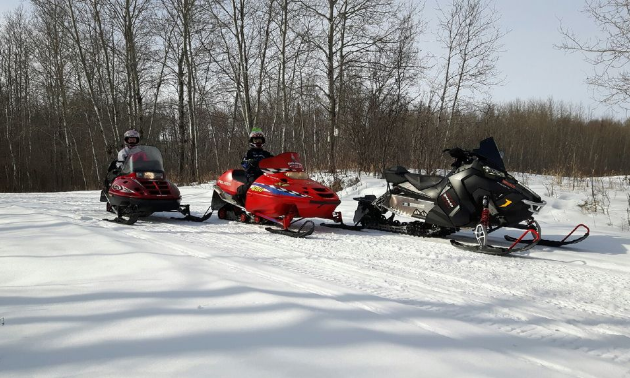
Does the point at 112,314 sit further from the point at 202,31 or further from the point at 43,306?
the point at 202,31

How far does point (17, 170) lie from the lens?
29797 mm

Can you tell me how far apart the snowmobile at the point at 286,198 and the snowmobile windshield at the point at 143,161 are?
1.77 meters

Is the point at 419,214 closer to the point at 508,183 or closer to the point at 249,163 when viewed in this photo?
the point at 508,183

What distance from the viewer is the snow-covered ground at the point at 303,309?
189 centimetres

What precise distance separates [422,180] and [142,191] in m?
4.36

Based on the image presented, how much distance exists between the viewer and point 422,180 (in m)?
5.65

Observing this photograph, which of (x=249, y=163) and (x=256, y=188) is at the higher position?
(x=249, y=163)

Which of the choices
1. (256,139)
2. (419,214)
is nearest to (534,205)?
(419,214)

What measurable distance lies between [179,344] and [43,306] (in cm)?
110

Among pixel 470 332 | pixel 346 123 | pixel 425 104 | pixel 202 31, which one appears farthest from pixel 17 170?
pixel 470 332

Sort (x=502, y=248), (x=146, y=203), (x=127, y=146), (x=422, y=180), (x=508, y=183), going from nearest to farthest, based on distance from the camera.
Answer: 1. (x=502, y=248)
2. (x=508, y=183)
3. (x=422, y=180)
4. (x=146, y=203)
5. (x=127, y=146)

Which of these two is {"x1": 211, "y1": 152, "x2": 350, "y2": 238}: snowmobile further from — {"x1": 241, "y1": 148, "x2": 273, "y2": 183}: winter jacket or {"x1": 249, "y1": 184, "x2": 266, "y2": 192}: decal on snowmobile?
{"x1": 241, "y1": 148, "x2": 273, "y2": 183}: winter jacket

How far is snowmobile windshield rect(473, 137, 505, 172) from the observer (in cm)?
494

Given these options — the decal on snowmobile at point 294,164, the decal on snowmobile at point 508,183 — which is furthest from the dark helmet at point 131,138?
the decal on snowmobile at point 508,183
